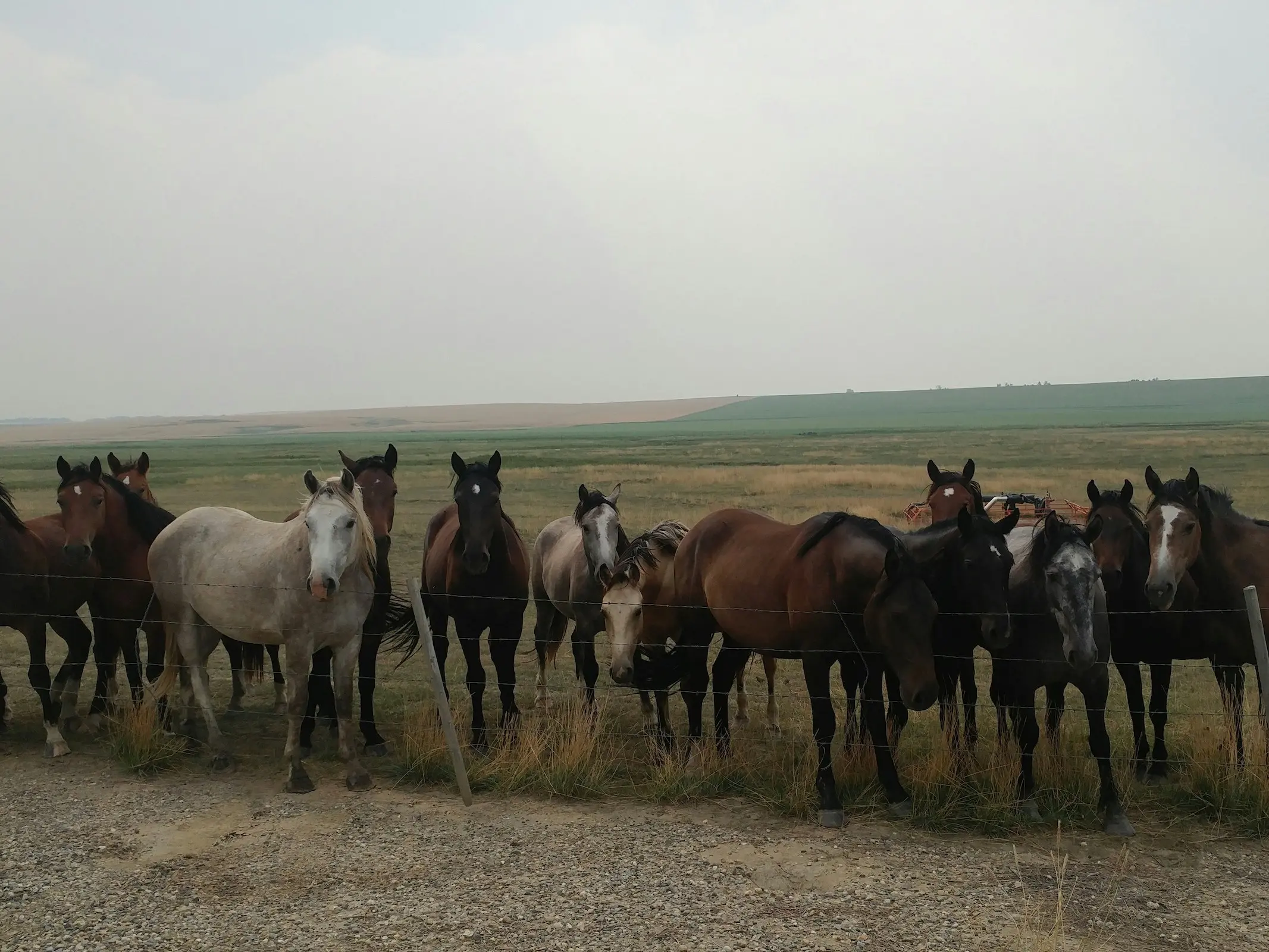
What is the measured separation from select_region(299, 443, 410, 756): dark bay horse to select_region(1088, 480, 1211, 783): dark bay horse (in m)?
5.20

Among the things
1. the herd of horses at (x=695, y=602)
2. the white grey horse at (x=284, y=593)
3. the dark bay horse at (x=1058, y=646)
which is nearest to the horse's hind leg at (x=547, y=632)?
the herd of horses at (x=695, y=602)

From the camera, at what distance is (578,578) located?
307 inches

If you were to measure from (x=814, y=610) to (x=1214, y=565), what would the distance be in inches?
112

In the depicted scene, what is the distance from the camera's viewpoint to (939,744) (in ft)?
19.0

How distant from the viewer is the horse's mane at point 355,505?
6098 mm

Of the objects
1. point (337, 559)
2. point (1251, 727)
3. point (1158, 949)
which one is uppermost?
point (337, 559)

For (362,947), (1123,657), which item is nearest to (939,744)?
(1123,657)

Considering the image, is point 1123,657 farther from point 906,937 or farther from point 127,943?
point 127,943

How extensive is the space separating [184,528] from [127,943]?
11.6 ft

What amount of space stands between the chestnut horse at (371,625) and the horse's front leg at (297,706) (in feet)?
1.96

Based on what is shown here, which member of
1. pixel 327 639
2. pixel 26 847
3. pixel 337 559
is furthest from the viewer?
pixel 327 639

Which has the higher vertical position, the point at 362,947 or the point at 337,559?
the point at 337,559

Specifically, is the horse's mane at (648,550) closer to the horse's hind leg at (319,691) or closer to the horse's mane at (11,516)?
the horse's hind leg at (319,691)

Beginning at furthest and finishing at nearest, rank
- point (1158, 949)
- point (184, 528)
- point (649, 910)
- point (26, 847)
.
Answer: point (184, 528) → point (26, 847) → point (649, 910) → point (1158, 949)
